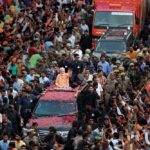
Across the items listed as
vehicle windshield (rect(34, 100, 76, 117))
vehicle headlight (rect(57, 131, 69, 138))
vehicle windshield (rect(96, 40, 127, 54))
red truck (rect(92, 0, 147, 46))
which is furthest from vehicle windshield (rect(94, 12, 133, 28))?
vehicle headlight (rect(57, 131, 69, 138))

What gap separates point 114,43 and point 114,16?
313 cm

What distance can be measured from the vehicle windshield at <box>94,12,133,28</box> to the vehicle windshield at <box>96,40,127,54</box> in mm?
2750

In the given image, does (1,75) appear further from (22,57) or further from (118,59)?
(118,59)

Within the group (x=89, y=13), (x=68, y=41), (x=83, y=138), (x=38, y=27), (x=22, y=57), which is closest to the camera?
(x=83, y=138)

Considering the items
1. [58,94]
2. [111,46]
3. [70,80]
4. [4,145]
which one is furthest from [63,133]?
[111,46]

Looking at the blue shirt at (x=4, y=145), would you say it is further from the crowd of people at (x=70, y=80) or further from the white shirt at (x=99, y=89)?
the white shirt at (x=99, y=89)

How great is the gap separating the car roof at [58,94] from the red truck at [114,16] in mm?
10156

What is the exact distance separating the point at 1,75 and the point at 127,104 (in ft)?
14.0

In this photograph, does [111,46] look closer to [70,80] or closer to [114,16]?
[114,16]

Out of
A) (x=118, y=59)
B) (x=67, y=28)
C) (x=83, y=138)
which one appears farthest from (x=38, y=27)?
(x=83, y=138)

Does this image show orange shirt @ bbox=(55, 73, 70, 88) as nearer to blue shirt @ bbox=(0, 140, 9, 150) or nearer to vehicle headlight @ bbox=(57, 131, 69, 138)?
vehicle headlight @ bbox=(57, 131, 69, 138)

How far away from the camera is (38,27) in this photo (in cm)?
4412

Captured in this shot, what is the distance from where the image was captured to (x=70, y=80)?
118 ft

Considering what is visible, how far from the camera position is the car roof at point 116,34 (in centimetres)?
4194
